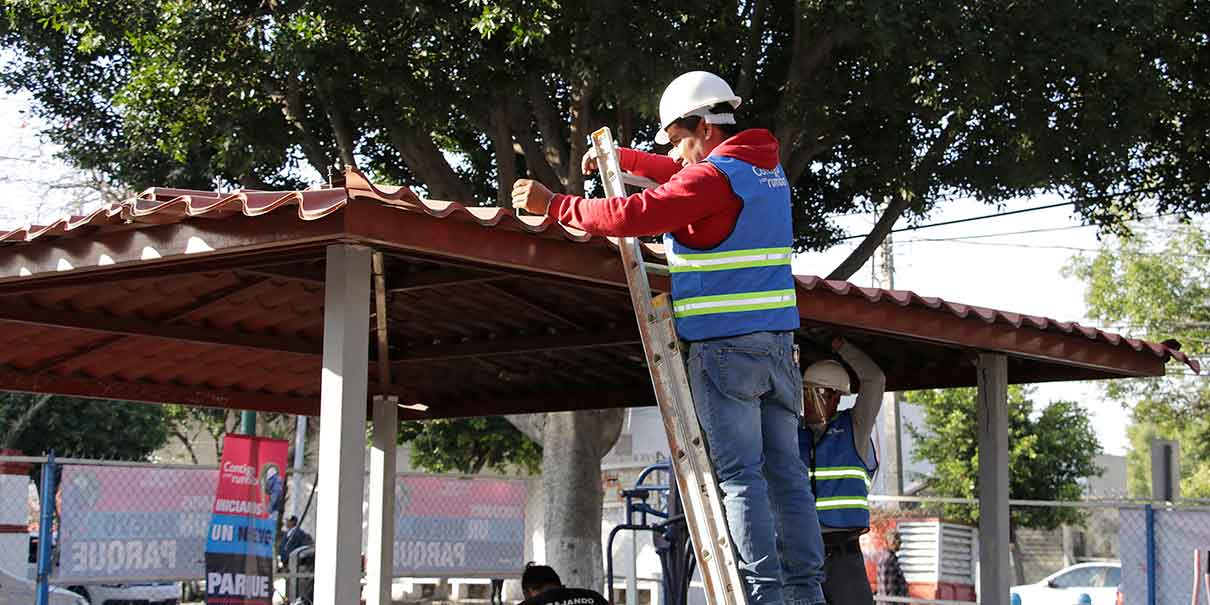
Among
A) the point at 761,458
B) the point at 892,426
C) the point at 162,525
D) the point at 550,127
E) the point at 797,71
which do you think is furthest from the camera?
the point at 892,426

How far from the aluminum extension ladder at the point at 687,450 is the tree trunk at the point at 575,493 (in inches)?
382

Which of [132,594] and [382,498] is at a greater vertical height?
[382,498]

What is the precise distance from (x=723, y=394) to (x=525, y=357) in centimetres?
604

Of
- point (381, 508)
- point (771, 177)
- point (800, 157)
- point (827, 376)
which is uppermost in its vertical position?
point (800, 157)

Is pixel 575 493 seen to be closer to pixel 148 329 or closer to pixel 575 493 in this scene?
pixel 575 493

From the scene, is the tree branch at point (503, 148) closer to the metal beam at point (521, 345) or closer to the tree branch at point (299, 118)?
the tree branch at point (299, 118)

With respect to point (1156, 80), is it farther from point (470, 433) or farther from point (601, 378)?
point (470, 433)

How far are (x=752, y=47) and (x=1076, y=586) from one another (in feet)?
51.3

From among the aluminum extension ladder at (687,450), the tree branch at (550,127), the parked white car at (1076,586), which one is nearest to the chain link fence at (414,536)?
the tree branch at (550,127)

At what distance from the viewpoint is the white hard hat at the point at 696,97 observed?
212 inches

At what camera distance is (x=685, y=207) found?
511cm

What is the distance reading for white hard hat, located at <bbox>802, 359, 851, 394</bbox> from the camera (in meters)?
7.43

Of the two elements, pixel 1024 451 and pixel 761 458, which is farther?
pixel 1024 451

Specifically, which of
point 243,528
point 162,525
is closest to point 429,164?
point 162,525
